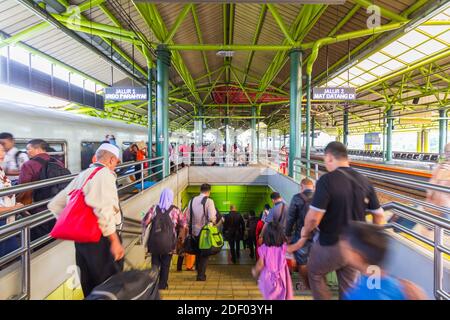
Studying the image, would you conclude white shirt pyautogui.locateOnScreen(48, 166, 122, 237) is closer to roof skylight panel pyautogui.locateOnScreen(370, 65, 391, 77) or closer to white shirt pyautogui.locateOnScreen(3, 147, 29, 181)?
white shirt pyautogui.locateOnScreen(3, 147, 29, 181)

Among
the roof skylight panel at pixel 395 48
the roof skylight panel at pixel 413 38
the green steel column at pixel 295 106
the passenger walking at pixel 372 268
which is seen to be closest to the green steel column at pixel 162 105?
the green steel column at pixel 295 106

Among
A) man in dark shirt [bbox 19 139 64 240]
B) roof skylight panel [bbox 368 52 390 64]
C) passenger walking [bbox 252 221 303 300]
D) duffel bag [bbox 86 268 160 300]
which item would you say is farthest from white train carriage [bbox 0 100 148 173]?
roof skylight panel [bbox 368 52 390 64]

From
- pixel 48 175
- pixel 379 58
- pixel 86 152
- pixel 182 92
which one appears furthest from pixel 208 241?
pixel 182 92

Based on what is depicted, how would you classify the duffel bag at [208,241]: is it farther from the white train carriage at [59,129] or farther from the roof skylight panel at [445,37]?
the roof skylight panel at [445,37]

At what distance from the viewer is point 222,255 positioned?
26.8 feet

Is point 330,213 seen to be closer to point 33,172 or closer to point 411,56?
point 33,172

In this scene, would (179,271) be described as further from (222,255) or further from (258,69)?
(258,69)

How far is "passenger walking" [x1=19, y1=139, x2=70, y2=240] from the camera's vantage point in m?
2.83

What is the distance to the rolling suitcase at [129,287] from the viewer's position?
55.9 inches

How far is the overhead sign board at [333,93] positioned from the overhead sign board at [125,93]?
5.10m

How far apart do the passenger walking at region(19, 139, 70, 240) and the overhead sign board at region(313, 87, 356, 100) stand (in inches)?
262

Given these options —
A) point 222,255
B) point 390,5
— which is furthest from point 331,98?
point 222,255

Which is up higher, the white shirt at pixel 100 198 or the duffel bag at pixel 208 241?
the white shirt at pixel 100 198
